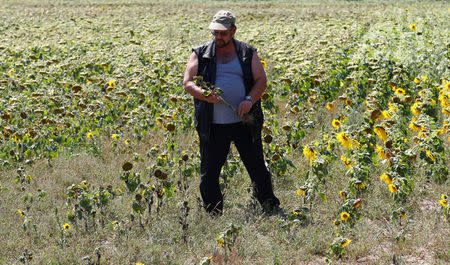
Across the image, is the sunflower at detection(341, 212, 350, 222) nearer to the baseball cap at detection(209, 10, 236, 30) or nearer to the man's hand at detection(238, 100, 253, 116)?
the man's hand at detection(238, 100, 253, 116)

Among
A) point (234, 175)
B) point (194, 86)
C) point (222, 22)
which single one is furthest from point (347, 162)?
point (222, 22)

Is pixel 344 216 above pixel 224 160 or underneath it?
underneath

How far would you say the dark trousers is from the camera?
424 centimetres

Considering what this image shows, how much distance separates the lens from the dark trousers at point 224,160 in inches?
167

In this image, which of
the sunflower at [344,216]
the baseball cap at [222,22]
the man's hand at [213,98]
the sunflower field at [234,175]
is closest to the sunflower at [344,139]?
the sunflower field at [234,175]

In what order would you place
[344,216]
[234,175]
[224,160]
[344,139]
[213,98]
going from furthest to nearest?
[234,175] < [344,139] < [224,160] < [213,98] < [344,216]

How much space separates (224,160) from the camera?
438 cm

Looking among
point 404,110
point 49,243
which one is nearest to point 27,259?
point 49,243

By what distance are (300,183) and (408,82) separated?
2.85 meters

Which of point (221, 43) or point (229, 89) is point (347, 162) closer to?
point (229, 89)

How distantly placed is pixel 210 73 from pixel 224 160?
2.36 feet

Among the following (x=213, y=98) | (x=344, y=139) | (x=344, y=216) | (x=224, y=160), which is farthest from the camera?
(x=344, y=139)

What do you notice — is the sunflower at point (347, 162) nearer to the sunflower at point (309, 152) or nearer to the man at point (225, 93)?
the sunflower at point (309, 152)

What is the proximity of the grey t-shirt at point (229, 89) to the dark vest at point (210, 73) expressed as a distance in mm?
39
